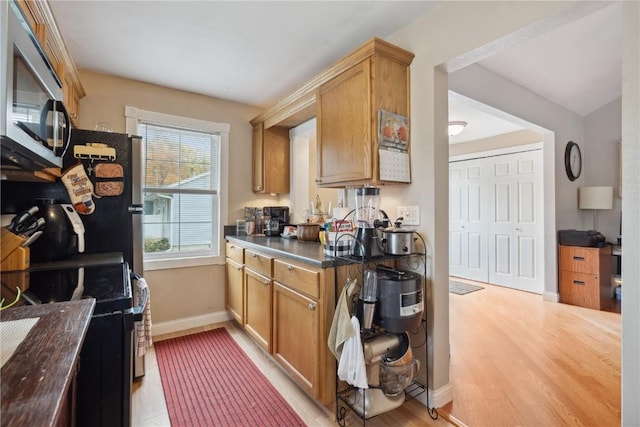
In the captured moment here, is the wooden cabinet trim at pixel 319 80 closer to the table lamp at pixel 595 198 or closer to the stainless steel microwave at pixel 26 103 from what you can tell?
the stainless steel microwave at pixel 26 103

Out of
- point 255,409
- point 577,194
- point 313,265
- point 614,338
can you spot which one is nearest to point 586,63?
point 577,194

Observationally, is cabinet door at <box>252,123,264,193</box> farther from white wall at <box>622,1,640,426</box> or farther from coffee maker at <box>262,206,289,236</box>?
white wall at <box>622,1,640,426</box>

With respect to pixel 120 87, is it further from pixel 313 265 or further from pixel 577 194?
pixel 577 194

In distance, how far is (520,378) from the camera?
2.06m

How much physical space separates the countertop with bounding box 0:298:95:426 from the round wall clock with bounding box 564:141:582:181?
195 inches

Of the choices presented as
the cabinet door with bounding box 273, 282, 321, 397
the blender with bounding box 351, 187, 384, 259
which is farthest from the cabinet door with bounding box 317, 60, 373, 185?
the cabinet door with bounding box 273, 282, 321, 397

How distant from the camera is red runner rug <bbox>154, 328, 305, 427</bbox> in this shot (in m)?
1.68

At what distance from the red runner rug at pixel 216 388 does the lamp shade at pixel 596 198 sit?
14.4 ft

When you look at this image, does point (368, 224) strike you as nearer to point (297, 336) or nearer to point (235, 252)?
point (297, 336)

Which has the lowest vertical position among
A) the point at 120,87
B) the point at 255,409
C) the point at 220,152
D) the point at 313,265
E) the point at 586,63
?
the point at 255,409

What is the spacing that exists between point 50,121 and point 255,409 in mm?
1792

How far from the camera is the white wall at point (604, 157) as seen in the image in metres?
3.83

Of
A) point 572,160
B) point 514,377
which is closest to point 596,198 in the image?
point 572,160

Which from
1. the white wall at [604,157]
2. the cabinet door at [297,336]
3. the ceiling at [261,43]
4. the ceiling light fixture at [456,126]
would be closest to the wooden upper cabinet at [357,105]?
the ceiling at [261,43]
